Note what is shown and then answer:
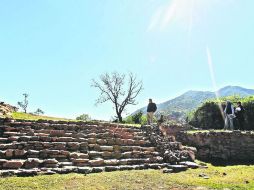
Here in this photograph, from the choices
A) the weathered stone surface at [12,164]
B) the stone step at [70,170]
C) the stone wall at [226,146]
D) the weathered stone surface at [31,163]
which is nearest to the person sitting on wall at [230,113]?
the stone wall at [226,146]

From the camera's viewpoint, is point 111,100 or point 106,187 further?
point 111,100

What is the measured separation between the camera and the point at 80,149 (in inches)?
489

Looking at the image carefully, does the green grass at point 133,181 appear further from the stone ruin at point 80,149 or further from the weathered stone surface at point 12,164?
the weathered stone surface at point 12,164

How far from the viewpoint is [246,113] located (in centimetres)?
2120

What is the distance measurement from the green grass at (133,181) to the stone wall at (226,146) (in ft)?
14.9

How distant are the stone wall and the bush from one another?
465 cm

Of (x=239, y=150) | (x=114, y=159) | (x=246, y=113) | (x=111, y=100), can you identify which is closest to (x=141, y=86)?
(x=111, y=100)

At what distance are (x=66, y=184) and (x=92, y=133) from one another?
195 inches

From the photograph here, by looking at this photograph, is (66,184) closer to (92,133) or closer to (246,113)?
(92,133)

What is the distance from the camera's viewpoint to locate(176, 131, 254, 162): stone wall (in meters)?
16.1

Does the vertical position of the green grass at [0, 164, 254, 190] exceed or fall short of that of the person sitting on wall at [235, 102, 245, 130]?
it falls short

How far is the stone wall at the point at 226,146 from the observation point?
16.1m

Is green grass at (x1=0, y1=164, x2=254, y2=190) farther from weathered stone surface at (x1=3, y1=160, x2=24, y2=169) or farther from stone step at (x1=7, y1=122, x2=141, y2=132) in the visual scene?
stone step at (x1=7, y1=122, x2=141, y2=132)

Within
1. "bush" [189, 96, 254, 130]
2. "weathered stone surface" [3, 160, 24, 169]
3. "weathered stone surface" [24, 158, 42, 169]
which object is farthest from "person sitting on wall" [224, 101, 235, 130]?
"weathered stone surface" [3, 160, 24, 169]
